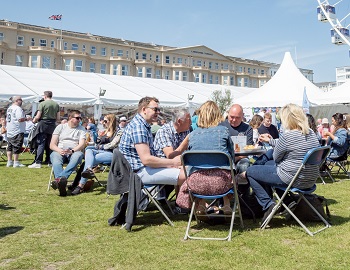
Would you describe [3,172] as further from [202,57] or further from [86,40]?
[202,57]

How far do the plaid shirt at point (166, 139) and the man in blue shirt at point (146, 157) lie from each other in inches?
19.7

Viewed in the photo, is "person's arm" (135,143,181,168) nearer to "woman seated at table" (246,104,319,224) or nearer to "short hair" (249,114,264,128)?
"woman seated at table" (246,104,319,224)

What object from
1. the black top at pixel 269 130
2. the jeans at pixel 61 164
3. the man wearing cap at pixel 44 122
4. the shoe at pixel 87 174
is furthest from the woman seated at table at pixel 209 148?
the man wearing cap at pixel 44 122

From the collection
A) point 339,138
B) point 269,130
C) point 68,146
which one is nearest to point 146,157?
point 68,146

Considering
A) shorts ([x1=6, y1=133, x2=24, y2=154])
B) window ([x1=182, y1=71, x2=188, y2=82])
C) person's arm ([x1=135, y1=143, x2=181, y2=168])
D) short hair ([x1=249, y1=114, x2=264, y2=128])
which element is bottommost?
shorts ([x1=6, y1=133, x2=24, y2=154])

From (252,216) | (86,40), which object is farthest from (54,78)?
(86,40)

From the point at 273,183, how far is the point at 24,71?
17.5m

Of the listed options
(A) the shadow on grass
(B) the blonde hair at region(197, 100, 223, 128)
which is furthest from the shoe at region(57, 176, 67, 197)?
(B) the blonde hair at region(197, 100, 223, 128)

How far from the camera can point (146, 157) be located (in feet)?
12.8

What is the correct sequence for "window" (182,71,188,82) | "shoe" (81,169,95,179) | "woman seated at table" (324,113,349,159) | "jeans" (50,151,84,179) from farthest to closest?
"window" (182,71,188,82)
"woman seated at table" (324,113,349,159)
"jeans" (50,151,84,179)
"shoe" (81,169,95,179)

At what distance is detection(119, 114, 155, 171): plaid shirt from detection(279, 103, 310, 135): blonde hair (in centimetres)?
141

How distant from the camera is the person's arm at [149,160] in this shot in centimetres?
391

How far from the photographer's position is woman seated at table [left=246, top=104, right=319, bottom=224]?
3.72 m

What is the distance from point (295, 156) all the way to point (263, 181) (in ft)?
1.36
